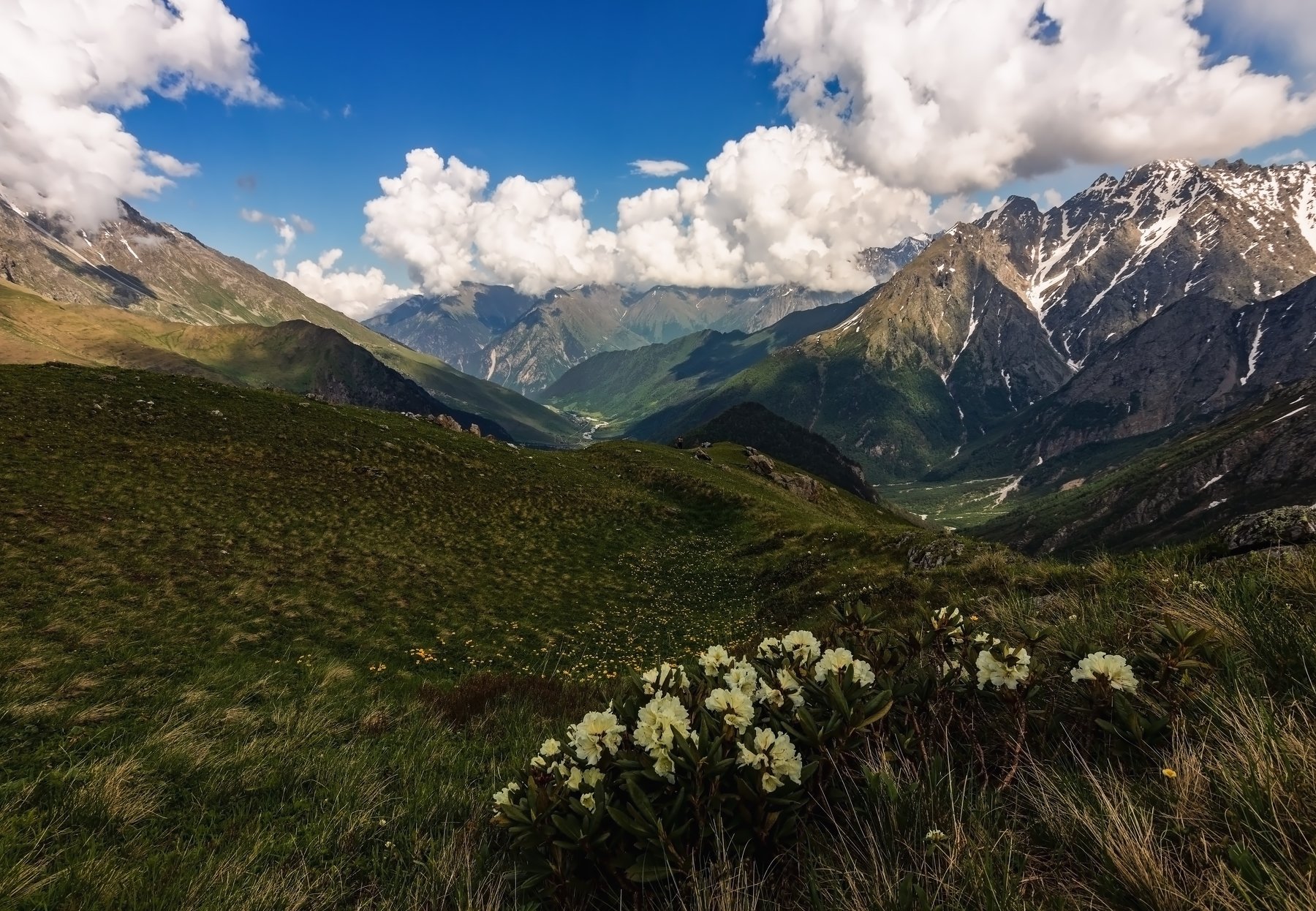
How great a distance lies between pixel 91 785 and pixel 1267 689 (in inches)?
416

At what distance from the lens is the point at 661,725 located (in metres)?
3.79

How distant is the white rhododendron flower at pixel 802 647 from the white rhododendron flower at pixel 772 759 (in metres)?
1.03

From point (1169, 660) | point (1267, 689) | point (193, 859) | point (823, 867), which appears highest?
point (1169, 660)

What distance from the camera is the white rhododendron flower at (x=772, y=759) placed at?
350 cm

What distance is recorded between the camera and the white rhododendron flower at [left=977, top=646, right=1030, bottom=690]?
400cm

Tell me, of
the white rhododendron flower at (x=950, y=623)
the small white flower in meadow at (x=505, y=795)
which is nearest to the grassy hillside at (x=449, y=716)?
the white rhododendron flower at (x=950, y=623)

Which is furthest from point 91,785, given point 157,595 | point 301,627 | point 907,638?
point 157,595

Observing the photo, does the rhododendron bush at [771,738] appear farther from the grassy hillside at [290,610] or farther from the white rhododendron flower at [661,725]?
the grassy hillside at [290,610]

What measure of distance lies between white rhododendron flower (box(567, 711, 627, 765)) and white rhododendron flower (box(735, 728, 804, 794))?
89 centimetres

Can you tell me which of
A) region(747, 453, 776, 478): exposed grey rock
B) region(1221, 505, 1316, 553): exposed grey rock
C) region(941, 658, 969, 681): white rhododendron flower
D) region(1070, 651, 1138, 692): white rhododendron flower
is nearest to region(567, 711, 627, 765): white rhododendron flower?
region(941, 658, 969, 681): white rhododendron flower

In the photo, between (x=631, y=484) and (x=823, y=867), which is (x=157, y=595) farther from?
(x=631, y=484)

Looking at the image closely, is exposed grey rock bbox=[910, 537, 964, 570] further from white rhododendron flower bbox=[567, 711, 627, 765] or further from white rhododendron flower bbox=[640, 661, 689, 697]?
white rhododendron flower bbox=[567, 711, 627, 765]

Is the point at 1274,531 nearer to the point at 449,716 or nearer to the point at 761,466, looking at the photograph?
the point at 449,716

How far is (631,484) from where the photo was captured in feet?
171
